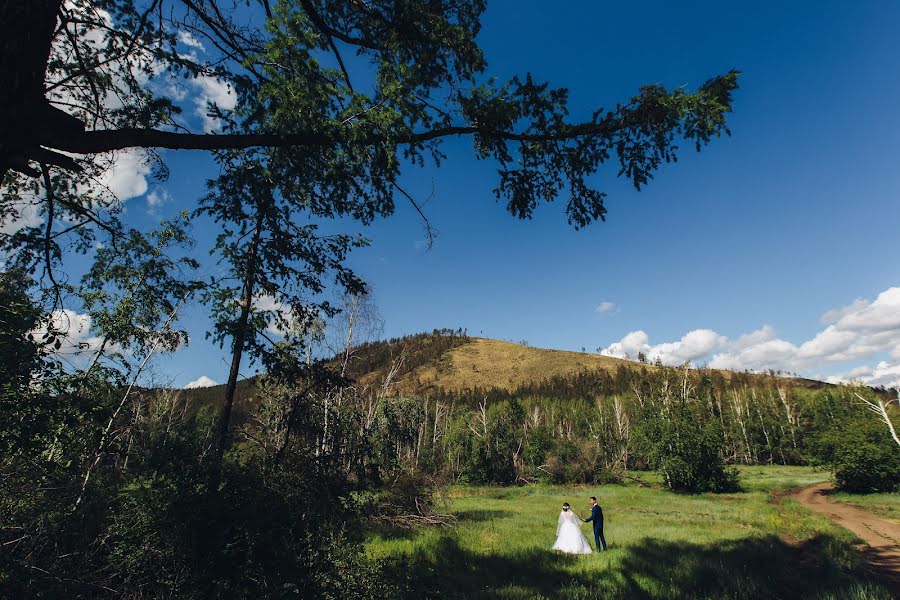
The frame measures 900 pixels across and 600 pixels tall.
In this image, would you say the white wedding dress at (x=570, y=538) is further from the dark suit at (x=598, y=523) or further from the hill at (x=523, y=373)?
the hill at (x=523, y=373)

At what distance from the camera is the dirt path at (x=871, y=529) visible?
10297 millimetres

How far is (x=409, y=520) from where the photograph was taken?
1575cm

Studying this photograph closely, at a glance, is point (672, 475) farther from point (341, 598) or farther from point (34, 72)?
point (34, 72)

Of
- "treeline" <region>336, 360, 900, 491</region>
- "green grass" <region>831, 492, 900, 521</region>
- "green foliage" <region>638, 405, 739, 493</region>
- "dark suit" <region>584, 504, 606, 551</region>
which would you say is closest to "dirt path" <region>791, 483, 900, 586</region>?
"green grass" <region>831, 492, 900, 521</region>

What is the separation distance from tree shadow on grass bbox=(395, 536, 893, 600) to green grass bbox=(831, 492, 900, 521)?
1084 cm

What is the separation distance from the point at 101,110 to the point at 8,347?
338 centimetres

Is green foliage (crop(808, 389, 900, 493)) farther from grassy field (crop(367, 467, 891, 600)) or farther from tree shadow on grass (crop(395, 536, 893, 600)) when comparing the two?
tree shadow on grass (crop(395, 536, 893, 600))

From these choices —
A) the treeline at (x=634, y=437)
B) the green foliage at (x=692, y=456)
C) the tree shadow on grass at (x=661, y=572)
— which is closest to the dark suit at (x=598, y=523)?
the tree shadow on grass at (x=661, y=572)

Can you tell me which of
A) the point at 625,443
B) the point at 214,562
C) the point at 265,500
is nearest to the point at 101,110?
the point at 265,500

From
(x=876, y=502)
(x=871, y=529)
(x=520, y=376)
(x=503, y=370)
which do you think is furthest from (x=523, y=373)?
(x=871, y=529)

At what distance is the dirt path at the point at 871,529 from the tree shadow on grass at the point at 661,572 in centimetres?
59

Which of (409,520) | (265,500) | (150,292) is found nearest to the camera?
(265,500)

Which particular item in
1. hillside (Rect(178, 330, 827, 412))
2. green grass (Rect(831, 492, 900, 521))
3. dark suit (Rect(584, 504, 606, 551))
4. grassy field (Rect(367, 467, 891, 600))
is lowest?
green grass (Rect(831, 492, 900, 521))

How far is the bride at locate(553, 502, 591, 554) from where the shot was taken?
11625 millimetres
